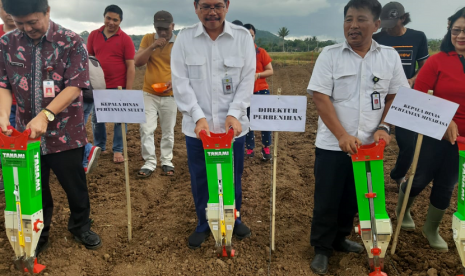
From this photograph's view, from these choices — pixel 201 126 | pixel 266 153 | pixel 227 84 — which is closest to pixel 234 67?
pixel 227 84

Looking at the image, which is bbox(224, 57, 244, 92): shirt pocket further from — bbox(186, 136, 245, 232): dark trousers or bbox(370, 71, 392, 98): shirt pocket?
bbox(370, 71, 392, 98): shirt pocket

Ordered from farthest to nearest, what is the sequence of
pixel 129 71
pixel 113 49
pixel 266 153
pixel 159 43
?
pixel 266 153 → pixel 129 71 → pixel 113 49 → pixel 159 43

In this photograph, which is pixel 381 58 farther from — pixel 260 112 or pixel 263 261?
pixel 263 261

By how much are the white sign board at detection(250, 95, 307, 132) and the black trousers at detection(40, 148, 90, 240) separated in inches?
55.3

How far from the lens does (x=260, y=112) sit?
2568 mm

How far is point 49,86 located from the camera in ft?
8.06

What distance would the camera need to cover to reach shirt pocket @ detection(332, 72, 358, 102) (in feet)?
7.54

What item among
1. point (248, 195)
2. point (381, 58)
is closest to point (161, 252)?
point (248, 195)

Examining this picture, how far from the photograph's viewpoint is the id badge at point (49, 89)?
2.45 m

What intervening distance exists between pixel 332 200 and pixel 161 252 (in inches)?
56.5

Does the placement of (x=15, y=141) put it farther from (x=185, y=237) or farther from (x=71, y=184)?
(x=185, y=237)

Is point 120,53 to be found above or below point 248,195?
above

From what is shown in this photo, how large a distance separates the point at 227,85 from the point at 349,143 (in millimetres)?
978

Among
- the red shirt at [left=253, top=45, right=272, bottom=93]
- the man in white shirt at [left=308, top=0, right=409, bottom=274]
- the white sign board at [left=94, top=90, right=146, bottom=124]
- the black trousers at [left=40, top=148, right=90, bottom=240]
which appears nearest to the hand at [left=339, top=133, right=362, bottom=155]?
the man in white shirt at [left=308, top=0, right=409, bottom=274]
